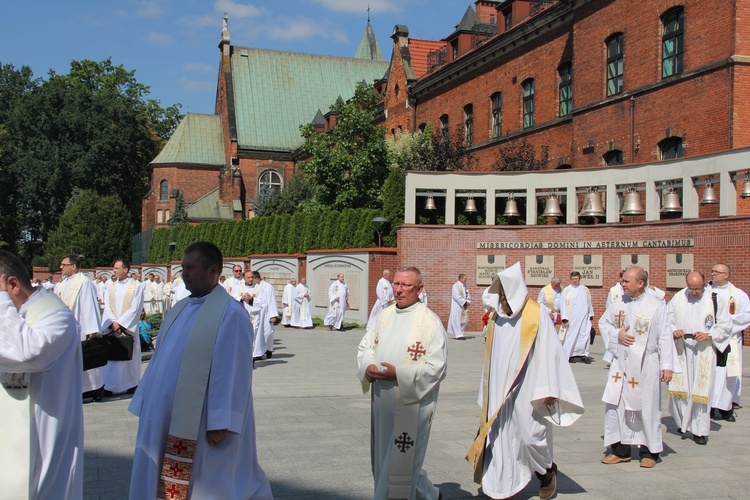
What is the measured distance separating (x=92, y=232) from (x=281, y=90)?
18.8 meters

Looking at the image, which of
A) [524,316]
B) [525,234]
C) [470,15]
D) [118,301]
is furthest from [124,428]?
[470,15]

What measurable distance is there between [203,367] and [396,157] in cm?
3324

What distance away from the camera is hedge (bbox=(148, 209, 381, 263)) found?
29594 millimetres

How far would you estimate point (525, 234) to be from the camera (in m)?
24.2

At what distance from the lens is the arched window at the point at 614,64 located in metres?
26.0

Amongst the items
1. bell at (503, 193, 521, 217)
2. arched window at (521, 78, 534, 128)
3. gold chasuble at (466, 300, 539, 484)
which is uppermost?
arched window at (521, 78, 534, 128)

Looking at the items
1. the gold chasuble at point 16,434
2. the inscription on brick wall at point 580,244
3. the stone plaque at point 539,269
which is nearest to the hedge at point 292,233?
the inscription on brick wall at point 580,244

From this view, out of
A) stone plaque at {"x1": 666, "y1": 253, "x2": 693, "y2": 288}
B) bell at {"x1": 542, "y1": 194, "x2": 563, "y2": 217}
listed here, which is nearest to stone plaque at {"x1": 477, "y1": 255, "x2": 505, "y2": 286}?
bell at {"x1": 542, "y1": 194, "x2": 563, "y2": 217}

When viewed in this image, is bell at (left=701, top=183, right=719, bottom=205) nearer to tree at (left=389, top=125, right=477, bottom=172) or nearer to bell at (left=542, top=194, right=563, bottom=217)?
bell at (left=542, top=194, right=563, bottom=217)

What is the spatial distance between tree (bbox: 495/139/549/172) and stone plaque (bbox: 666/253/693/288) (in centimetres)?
822

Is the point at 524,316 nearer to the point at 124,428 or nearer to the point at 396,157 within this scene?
the point at 124,428

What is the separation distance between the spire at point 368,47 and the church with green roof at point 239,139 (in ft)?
50.8

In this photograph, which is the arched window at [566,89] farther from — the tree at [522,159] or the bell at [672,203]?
the bell at [672,203]

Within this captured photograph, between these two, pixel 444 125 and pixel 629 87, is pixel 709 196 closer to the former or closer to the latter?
pixel 629 87
